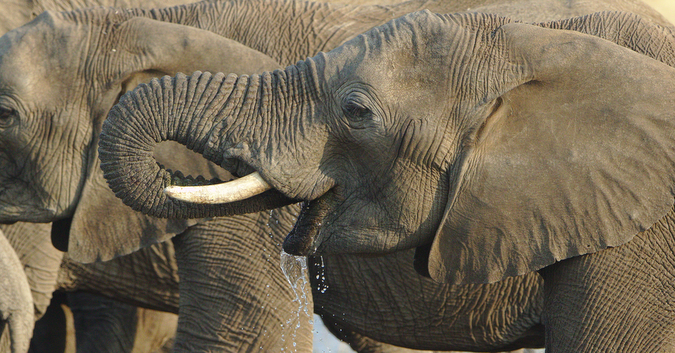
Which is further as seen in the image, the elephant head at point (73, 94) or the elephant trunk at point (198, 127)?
the elephant head at point (73, 94)

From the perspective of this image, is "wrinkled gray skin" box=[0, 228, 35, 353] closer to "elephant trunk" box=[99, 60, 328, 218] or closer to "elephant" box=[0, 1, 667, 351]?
"elephant" box=[0, 1, 667, 351]

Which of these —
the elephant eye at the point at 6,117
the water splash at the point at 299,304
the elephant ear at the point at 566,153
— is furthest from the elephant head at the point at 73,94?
the elephant ear at the point at 566,153

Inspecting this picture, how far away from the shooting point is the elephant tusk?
3.01m

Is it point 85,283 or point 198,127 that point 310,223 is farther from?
point 85,283

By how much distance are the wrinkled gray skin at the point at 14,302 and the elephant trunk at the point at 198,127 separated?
1.65 meters

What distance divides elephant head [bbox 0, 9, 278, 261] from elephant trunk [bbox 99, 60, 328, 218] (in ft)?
3.47

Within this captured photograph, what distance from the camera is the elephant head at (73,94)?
4219 mm

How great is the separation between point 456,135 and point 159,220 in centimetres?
169

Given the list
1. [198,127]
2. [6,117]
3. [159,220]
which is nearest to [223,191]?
[198,127]

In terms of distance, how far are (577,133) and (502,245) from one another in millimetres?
384

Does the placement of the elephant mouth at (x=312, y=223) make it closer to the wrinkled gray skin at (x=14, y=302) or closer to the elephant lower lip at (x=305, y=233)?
the elephant lower lip at (x=305, y=233)

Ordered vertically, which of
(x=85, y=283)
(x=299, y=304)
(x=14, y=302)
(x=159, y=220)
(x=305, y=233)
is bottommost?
(x=85, y=283)

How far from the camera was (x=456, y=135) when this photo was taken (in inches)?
121

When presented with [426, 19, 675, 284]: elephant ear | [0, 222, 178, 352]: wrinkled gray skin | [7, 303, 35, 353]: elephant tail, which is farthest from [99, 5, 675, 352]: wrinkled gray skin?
[0, 222, 178, 352]: wrinkled gray skin
